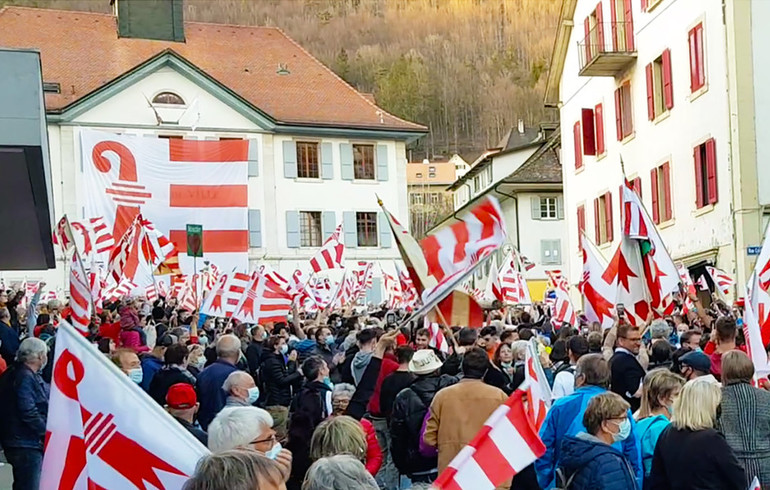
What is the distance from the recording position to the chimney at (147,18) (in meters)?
51.5

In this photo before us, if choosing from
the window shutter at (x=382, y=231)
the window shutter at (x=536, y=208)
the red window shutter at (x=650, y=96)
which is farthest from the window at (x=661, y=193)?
the window shutter at (x=536, y=208)

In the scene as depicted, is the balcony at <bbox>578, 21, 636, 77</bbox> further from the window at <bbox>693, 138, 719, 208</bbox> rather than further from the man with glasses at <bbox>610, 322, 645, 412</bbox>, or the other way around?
the man with glasses at <bbox>610, 322, 645, 412</bbox>

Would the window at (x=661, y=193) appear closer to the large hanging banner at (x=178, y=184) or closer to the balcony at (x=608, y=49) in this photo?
the balcony at (x=608, y=49)

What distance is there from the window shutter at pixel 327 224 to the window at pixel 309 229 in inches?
8.1

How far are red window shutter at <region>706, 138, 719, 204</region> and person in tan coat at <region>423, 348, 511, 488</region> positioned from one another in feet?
69.3

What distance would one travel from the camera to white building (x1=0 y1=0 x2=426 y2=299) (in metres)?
46.9

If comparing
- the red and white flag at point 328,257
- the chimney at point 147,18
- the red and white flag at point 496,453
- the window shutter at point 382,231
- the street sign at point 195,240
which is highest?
the chimney at point 147,18

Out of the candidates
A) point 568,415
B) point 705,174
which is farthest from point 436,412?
point 705,174

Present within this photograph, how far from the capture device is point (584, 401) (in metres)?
7.16

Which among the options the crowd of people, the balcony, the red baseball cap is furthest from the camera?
the balcony

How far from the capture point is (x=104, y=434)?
464cm

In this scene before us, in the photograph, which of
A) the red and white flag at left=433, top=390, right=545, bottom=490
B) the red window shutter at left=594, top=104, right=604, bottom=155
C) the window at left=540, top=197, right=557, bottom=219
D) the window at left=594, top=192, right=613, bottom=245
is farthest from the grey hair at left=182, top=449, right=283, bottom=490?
the window at left=540, top=197, right=557, bottom=219

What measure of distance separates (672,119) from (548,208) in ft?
91.3

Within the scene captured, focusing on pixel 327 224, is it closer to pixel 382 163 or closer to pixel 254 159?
pixel 382 163
